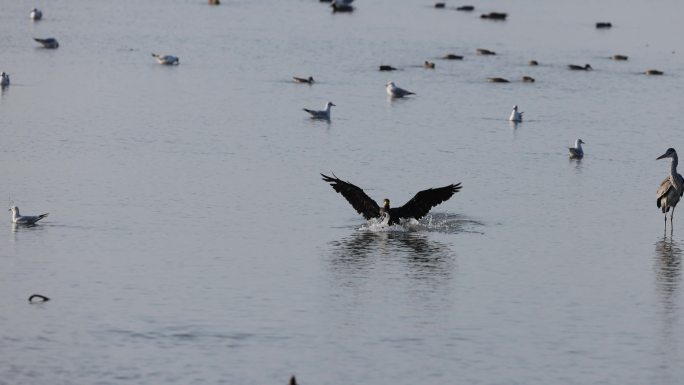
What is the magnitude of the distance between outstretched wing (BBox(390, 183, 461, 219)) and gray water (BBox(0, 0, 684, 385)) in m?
0.44

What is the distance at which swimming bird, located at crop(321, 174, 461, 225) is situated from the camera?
2620cm

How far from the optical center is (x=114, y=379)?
54.7ft

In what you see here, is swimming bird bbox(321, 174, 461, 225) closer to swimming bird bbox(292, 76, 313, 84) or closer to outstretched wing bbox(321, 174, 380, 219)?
outstretched wing bbox(321, 174, 380, 219)

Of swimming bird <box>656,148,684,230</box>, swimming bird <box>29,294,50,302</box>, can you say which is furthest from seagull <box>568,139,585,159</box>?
swimming bird <box>29,294,50,302</box>

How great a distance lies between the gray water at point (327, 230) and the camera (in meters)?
18.2

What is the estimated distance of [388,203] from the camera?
26297mm

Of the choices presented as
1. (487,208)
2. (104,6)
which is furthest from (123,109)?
(104,6)

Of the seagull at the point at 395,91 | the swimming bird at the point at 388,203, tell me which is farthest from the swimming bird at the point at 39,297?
the seagull at the point at 395,91

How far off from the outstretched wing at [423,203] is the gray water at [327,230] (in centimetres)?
44

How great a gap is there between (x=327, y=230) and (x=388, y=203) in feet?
4.11

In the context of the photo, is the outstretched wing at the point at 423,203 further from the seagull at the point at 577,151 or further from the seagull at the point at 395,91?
the seagull at the point at 395,91

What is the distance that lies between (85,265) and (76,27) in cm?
5262

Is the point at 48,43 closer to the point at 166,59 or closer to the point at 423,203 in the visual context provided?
the point at 166,59

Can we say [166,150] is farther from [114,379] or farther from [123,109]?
[114,379]
